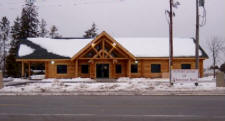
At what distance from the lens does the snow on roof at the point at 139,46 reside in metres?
32.5

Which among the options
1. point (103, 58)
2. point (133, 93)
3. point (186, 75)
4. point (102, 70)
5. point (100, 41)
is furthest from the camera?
point (102, 70)

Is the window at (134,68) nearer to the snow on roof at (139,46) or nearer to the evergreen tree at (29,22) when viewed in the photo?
the snow on roof at (139,46)

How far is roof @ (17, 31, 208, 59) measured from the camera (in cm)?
3200

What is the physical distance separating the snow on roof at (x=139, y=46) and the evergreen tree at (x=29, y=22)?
17.2 metres

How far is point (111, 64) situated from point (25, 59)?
992 centimetres

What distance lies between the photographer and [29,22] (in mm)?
53375

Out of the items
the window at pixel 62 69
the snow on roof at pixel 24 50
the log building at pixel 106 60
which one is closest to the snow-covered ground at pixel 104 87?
the log building at pixel 106 60

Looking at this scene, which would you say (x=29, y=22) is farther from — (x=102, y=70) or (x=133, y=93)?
(x=133, y=93)

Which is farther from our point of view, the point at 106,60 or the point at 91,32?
the point at 91,32

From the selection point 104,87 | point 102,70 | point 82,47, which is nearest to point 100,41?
point 102,70

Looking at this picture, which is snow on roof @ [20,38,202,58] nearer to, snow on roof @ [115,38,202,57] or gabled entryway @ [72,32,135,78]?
snow on roof @ [115,38,202,57]

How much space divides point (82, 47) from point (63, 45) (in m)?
2.65

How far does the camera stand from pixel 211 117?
855 centimetres

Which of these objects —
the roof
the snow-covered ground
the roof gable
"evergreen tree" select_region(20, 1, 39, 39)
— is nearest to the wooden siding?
the roof
